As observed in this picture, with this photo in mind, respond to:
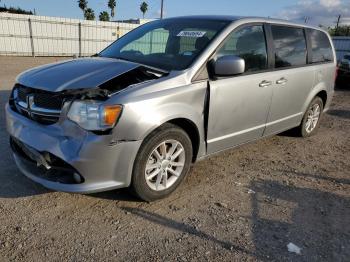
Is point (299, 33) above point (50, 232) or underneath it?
above

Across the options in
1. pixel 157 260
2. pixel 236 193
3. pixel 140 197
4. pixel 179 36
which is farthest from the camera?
pixel 179 36

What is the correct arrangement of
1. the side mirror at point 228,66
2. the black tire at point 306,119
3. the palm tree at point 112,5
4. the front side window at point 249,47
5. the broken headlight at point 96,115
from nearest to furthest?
the broken headlight at point 96,115 < the side mirror at point 228,66 < the front side window at point 249,47 < the black tire at point 306,119 < the palm tree at point 112,5

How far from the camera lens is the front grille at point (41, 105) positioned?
327cm

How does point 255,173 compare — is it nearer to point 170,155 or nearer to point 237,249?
point 170,155

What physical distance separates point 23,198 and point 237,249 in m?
2.13

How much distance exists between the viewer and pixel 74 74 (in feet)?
11.6

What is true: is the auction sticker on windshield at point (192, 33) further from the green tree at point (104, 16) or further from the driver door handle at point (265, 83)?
the green tree at point (104, 16)

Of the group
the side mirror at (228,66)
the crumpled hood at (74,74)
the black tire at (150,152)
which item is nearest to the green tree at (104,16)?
the crumpled hood at (74,74)

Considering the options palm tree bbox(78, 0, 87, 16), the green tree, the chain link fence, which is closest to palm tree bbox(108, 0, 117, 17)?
palm tree bbox(78, 0, 87, 16)

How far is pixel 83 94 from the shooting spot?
315 cm

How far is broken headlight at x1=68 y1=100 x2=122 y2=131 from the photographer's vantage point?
3.08 metres

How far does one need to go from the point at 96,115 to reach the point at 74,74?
0.69 meters

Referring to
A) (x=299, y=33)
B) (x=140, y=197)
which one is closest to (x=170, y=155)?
(x=140, y=197)

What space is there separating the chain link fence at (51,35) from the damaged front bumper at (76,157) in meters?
19.5
